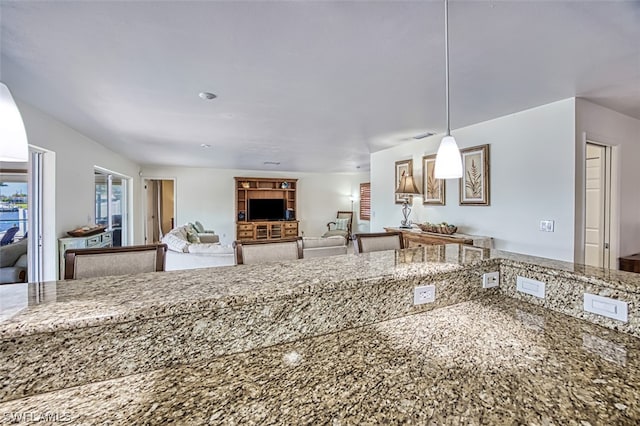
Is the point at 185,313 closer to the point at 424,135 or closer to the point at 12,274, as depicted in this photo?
the point at 12,274

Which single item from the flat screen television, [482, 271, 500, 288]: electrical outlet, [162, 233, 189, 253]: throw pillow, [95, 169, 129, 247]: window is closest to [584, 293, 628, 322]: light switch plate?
[482, 271, 500, 288]: electrical outlet

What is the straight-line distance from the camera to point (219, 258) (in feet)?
12.6

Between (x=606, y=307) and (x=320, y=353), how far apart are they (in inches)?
44.9

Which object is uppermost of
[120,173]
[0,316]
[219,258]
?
[120,173]

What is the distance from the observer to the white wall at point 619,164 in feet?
9.80

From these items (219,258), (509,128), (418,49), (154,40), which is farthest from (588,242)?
(154,40)

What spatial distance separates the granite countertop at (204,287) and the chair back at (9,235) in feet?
9.81

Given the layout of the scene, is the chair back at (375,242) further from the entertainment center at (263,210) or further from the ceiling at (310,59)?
the entertainment center at (263,210)

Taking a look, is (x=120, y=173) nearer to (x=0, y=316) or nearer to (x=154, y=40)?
(x=154, y=40)

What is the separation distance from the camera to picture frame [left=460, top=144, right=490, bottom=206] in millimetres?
3760

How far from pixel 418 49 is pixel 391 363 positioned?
6.49ft

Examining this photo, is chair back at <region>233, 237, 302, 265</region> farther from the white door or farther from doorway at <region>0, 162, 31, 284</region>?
the white door

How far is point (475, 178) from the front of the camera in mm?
3920

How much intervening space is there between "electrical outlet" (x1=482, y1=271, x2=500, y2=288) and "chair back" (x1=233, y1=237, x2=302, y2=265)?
107 cm
